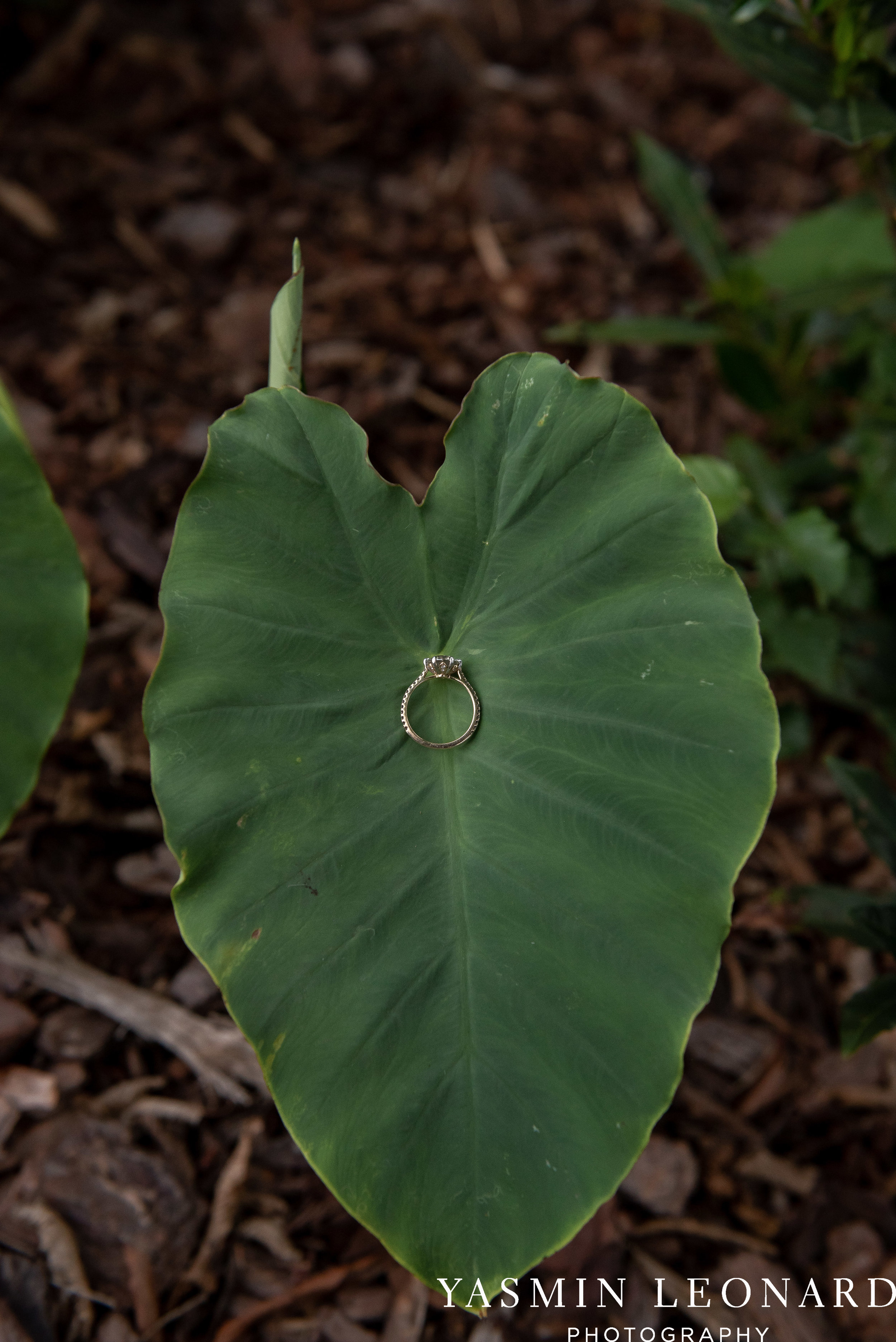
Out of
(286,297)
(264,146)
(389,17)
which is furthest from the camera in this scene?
(389,17)

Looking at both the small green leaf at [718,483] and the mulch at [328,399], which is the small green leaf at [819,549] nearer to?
the small green leaf at [718,483]

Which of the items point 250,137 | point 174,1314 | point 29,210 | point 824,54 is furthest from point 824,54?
point 174,1314

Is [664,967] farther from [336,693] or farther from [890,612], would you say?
[890,612]

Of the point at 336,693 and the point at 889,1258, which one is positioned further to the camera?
the point at 889,1258

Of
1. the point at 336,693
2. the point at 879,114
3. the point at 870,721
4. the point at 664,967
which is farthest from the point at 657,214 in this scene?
the point at 664,967

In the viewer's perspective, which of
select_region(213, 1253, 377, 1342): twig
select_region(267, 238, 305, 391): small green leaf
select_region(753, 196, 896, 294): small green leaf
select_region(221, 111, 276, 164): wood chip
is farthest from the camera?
select_region(221, 111, 276, 164): wood chip

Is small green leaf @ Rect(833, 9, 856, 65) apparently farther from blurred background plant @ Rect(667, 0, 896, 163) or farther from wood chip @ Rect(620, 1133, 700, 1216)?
wood chip @ Rect(620, 1133, 700, 1216)

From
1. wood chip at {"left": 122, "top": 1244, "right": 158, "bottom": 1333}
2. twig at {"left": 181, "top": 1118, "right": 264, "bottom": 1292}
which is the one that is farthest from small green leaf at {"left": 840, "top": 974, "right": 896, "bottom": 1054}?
wood chip at {"left": 122, "top": 1244, "right": 158, "bottom": 1333}
